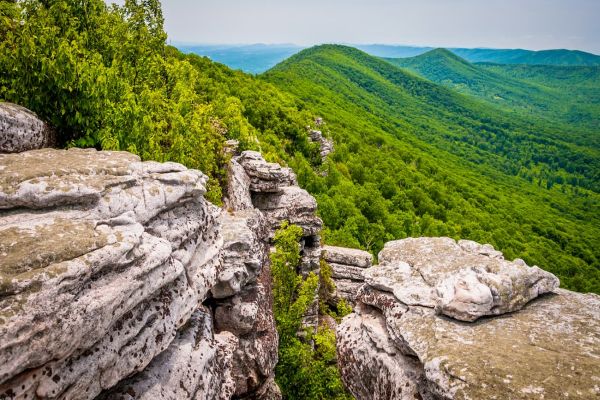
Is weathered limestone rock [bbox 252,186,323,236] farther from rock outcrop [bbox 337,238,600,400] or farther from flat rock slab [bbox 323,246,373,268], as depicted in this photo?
rock outcrop [bbox 337,238,600,400]

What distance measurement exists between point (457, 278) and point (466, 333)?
1681mm

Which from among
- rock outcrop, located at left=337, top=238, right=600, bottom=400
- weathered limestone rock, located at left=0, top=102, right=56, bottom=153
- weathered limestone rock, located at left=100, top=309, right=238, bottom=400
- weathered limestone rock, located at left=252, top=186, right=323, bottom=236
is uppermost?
weathered limestone rock, located at left=0, top=102, right=56, bottom=153

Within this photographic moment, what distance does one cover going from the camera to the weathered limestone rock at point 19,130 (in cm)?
1040

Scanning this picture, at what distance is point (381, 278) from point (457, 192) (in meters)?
116

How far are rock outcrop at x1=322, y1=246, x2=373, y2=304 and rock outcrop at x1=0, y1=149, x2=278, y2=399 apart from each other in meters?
24.3

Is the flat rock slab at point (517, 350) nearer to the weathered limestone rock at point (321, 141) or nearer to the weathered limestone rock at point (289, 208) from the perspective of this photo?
the weathered limestone rock at point (289, 208)

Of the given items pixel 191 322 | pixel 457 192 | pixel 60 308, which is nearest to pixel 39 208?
pixel 60 308

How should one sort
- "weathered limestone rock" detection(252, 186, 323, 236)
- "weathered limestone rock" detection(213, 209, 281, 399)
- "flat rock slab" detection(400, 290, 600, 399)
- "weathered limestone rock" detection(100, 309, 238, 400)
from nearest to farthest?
"flat rock slab" detection(400, 290, 600, 399) → "weathered limestone rock" detection(100, 309, 238, 400) → "weathered limestone rock" detection(213, 209, 281, 399) → "weathered limestone rock" detection(252, 186, 323, 236)

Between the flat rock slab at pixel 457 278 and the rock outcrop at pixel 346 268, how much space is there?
886 inches

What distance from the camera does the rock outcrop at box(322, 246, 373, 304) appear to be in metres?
37.0

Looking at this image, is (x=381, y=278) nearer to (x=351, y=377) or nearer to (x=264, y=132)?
(x=351, y=377)

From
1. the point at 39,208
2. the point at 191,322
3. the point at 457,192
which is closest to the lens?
the point at 39,208

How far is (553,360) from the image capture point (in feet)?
28.8

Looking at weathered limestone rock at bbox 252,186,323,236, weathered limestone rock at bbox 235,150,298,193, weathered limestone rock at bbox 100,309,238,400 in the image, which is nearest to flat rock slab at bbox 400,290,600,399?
weathered limestone rock at bbox 100,309,238,400
